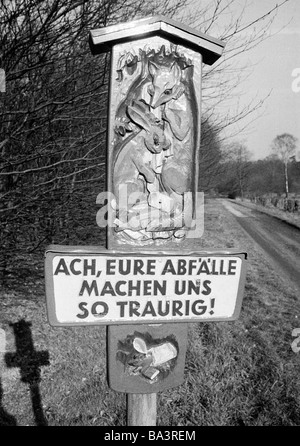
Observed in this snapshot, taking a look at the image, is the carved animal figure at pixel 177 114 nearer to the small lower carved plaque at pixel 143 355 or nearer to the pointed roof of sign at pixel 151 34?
the pointed roof of sign at pixel 151 34

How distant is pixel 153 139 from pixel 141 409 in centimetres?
131

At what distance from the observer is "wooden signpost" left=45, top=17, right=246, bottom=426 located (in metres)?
1.63

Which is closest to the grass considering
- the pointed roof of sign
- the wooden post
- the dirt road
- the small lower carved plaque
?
the small lower carved plaque

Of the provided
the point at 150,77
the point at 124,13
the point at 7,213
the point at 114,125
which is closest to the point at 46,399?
the point at 7,213

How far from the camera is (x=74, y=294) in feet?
5.34

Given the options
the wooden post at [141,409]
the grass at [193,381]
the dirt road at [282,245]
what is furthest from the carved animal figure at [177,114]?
the dirt road at [282,245]

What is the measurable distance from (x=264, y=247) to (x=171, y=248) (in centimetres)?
1106

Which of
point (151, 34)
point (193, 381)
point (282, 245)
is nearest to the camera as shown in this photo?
point (151, 34)

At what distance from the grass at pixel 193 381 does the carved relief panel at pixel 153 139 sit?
131 cm

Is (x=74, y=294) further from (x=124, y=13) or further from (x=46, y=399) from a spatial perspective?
(x=124, y=13)

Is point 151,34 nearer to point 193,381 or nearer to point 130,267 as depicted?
point 130,267

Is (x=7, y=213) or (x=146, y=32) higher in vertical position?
(x=146, y=32)

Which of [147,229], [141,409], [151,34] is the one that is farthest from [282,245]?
[151,34]

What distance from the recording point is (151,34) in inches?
64.8
